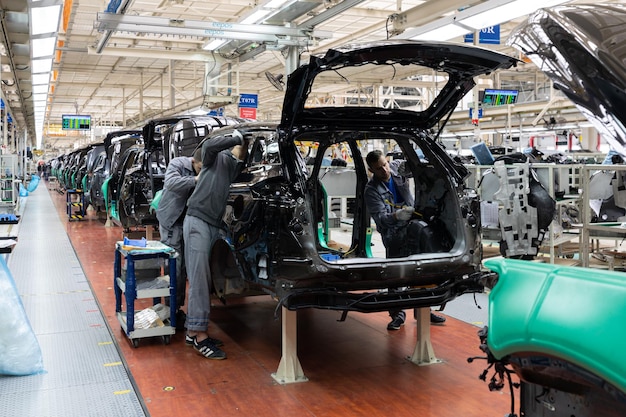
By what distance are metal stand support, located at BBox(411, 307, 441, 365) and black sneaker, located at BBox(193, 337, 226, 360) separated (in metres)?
1.41

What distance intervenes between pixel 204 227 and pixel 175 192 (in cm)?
74

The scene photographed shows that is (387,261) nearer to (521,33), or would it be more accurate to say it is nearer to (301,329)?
(301,329)

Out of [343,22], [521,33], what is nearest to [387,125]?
[521,33]

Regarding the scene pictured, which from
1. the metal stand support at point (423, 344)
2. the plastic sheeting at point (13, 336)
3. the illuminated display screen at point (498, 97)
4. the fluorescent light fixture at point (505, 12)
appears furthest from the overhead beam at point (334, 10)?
the illuminated display screen at point (498, 97)

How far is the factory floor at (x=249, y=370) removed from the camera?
144 inches

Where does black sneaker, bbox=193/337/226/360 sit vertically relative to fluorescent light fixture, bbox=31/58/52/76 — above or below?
below

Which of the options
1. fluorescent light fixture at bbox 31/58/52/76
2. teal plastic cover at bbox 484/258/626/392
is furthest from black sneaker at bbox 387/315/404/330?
fluorescent light fixture at bbox 31/58/52/76

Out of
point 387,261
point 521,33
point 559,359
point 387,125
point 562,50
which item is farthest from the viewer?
point 387,125

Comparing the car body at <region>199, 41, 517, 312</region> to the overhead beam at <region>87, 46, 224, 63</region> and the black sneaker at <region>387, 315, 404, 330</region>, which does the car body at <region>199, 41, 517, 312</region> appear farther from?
the overhead beam at <region>87, 46, 224, 63</region>

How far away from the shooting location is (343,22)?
14828 mm

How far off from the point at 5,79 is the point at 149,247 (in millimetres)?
10015

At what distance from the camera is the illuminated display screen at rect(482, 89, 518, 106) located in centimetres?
1627

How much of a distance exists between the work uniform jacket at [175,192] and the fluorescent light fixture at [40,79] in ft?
25.8

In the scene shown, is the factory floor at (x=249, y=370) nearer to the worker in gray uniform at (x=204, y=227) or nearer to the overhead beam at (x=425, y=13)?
the worker in gray uniform at (x=204, y=227)
